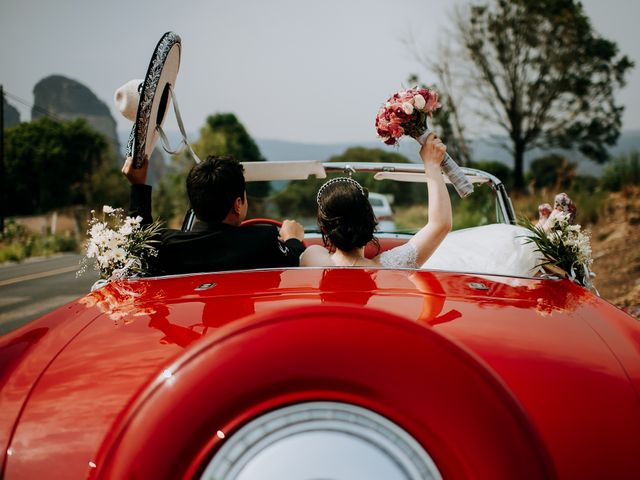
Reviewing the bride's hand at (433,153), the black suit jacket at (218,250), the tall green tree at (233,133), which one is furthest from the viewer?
the tall green tree at (233,133)

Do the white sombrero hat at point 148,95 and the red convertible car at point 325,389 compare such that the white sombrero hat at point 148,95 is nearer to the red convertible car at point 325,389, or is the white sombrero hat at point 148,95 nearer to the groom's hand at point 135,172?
the groom's hand at point 135,172

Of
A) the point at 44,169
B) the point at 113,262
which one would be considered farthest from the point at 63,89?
the point at 113,262

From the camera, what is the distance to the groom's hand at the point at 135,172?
2.32m

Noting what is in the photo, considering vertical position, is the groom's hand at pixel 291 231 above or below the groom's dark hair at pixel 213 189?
below

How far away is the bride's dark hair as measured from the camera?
216cm

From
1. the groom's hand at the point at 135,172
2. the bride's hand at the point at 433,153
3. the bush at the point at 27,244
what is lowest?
the bush at the point at 27,244

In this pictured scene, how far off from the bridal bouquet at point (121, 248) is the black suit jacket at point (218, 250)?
44 mm

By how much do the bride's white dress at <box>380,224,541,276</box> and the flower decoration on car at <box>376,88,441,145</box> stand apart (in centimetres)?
55

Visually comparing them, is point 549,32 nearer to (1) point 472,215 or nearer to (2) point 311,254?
(1) point 472,215

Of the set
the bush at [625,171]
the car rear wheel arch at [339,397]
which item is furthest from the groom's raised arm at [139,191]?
the bush at [625,171]

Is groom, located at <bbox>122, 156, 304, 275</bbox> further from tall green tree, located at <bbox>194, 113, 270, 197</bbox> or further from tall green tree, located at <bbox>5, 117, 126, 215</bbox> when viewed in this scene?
tall green tree, located at <bbox>194, 113, 270, 197</bbox>

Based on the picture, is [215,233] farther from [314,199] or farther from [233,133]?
[233,133]

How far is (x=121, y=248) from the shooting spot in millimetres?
2117

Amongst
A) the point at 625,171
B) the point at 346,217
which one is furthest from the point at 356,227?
the point at 625,171
